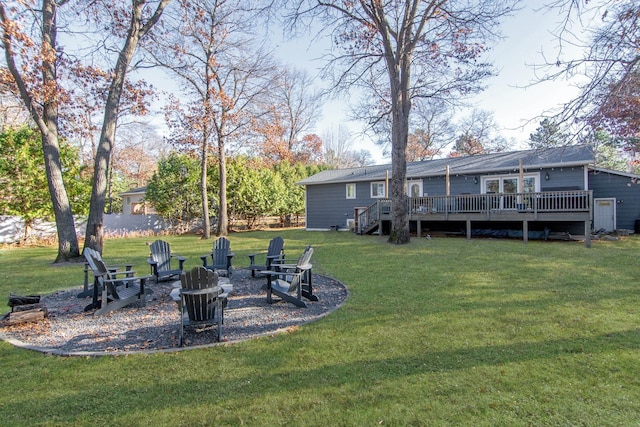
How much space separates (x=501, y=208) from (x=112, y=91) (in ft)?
49.1

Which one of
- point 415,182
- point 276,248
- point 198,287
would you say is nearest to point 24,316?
point 198,287

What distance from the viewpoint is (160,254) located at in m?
7.50

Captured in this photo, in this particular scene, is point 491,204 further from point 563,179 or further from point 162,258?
point 162,258

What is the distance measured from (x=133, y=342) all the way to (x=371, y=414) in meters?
3.04

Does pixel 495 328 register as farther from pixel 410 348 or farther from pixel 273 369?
pixel 273 369

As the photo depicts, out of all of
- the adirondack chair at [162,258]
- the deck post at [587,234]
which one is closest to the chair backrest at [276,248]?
the adirondack chair at [162,258]

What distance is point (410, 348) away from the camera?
11.9ft

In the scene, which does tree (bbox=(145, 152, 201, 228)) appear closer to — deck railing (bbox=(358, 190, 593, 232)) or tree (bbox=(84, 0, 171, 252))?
tree (bbox=(84, 0, 171, 252))

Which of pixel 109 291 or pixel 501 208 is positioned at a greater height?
pixel 501 208

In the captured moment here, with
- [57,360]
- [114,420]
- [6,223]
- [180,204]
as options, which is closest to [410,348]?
[114,420]

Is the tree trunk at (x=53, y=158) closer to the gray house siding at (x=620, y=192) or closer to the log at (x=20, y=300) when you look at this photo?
the log at (x=20, y=300)

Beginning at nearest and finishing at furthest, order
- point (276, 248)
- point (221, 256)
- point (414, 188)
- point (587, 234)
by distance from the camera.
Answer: point (276, 248) → point (221, 256) → point (587, 234) → point (414, 188)

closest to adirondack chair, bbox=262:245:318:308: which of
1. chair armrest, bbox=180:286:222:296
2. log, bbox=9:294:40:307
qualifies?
chair armrest, bbox=180:286:222:296

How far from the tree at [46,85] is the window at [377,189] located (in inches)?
581
